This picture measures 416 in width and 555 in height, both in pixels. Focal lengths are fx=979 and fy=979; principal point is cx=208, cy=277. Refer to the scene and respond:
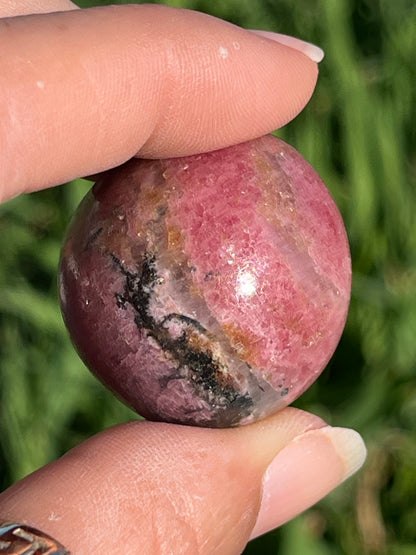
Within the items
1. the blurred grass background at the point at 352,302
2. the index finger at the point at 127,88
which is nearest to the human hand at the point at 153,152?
the index finger at the point at 127,88

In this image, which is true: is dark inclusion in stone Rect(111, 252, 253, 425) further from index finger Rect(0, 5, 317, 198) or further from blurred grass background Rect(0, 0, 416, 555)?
blurred grass background Rect(0, 0, 416, 555)

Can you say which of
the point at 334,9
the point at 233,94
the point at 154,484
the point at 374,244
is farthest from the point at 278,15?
the point at 154,484

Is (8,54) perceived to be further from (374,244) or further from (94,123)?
(374,244)

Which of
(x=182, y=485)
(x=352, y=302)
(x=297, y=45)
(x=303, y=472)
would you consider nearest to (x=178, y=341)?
(x=182, y=485)

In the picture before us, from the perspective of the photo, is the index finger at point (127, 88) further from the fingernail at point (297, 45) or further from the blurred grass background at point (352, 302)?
the blurred grass background at point (352, 302)

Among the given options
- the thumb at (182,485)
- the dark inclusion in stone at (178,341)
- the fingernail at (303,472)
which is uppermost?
the dark inclusion in stone at (178,341)

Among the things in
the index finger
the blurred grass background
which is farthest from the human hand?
the blurred grass background
